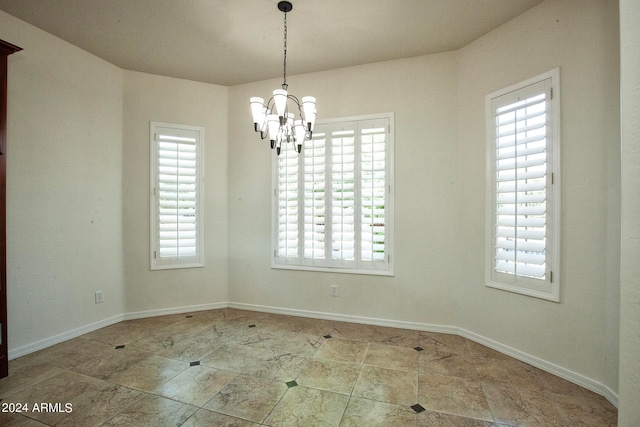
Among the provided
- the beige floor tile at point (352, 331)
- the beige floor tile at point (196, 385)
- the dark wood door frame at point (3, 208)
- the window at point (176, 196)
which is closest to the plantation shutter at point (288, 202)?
the beige floor tile at point (352, 331)

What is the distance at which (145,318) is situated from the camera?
12.5 feet

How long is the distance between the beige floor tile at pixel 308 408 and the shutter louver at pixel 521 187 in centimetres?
199

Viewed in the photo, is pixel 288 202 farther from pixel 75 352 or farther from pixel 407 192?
pixel 75 352

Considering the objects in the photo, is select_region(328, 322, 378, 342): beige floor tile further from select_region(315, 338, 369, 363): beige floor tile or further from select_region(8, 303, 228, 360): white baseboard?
select_region(8, 303, 228, 360): white baseboard

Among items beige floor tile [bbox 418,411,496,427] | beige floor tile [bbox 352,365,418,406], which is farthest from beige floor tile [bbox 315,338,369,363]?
beige floor tile [bbox 418,411,496,427]

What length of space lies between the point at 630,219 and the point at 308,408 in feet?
6.77

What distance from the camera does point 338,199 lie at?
12.0ft

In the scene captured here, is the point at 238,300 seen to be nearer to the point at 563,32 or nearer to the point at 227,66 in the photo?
the point at 227,66

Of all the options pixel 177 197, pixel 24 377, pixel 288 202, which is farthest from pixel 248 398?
pixel 177 197

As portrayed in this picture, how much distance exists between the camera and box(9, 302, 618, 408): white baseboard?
7.73 ft

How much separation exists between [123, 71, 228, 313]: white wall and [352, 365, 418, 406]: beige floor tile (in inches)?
98.6

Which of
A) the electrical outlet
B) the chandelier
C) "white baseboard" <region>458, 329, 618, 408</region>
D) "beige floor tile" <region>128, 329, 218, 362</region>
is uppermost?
the chandelier

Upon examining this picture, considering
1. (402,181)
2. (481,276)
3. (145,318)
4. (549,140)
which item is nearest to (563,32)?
(549,140)

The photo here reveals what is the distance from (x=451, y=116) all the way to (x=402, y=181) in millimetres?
893
